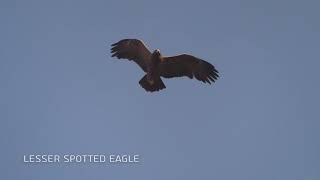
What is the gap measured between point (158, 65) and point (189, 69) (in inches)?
25.6

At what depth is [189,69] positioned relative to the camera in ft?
114

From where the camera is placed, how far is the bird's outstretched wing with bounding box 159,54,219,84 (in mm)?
34531

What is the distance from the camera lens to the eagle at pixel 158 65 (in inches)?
1350

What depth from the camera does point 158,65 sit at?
34.4 m

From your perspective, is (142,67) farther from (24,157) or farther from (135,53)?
(24,157)

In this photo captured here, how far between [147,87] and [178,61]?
79 cm

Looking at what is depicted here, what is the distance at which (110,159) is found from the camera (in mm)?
35594

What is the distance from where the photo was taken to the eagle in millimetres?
34281

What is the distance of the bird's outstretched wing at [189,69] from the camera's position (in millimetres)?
34531

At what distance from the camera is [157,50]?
3431cm

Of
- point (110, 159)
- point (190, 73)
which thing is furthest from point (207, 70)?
point (110, 159)

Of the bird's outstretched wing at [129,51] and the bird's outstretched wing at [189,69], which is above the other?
the bird's outstretched wing at [129,51]

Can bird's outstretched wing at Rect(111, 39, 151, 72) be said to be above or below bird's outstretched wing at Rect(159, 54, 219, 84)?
above

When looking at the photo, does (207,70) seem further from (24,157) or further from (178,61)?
(24,157)
